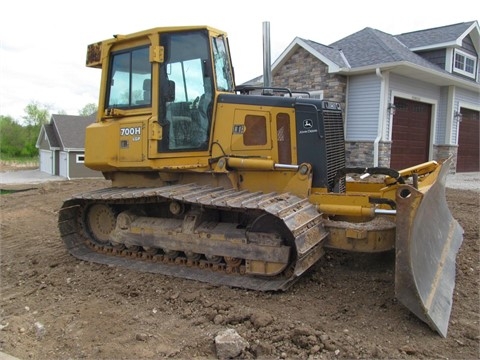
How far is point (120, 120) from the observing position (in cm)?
578

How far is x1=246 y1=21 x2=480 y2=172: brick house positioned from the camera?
1438 cm

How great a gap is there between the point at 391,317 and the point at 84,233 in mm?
4135

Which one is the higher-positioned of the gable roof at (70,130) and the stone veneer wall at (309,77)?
the stone veneer wall at (309,77)

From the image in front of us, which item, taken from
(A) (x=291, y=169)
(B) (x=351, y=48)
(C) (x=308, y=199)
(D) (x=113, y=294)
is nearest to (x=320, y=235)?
(C) (x=308, y=199)

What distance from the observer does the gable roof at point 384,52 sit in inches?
556

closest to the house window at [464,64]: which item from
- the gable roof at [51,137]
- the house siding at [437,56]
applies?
the house siding at [437,56]

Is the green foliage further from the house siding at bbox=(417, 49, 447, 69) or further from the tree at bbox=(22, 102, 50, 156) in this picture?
the house siding at bbox=(417, 49, 447, 69)

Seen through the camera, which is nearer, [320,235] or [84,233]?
[320,235]

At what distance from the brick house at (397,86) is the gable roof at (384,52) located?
0.03 m

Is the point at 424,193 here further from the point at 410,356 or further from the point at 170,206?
the point at 170,206

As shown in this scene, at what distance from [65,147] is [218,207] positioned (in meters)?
23.4

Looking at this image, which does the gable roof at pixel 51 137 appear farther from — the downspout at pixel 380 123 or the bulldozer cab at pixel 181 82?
the bulldozer cab at pixel 181 82

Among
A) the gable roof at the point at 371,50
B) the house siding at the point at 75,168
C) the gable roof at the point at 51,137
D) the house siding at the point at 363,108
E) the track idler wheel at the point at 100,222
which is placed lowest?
the house siding at the point at 75,168

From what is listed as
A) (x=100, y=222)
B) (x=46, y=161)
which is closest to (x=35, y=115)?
(x=46, y=161)
